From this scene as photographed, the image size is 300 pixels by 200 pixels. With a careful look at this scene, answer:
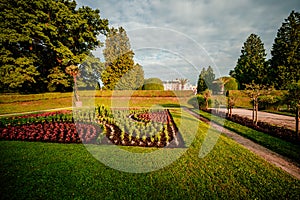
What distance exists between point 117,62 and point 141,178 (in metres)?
29.7

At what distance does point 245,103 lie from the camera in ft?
65.3

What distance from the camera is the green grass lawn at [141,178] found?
104 inches

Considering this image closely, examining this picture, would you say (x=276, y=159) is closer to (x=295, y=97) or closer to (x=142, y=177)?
(x=295, y=97)

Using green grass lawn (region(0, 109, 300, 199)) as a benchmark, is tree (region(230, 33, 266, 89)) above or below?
above

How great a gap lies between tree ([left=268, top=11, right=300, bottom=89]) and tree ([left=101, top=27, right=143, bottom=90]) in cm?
2556

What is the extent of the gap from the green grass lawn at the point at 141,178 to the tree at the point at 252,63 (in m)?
32.8

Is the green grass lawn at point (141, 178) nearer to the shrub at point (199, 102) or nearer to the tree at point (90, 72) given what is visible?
the shrub at point (199, 102)

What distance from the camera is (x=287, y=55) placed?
24922mm

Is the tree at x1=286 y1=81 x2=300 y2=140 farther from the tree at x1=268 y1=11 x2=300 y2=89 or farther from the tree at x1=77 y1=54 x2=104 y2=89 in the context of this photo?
the tree at x1=268 y1=11 x2=300 y2=89

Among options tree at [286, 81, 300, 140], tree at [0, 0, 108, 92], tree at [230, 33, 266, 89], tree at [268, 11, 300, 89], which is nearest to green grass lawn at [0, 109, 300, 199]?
tree at [286, 81, 300, 140]

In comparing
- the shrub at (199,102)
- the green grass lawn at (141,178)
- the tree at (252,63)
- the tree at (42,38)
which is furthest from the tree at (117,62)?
the green grass lawn at (141,178)

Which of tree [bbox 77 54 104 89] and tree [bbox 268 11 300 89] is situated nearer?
tree [bbox 77 54 104 89]

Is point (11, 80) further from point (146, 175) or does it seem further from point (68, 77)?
point (146, 175)

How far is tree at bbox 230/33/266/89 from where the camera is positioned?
1201 inches
